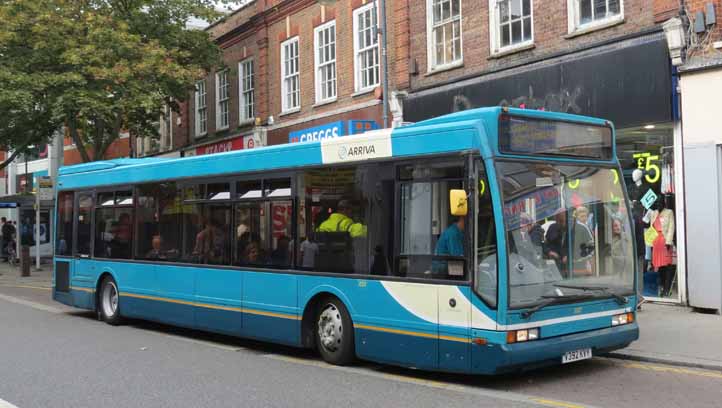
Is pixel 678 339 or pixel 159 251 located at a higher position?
pixel 159 251

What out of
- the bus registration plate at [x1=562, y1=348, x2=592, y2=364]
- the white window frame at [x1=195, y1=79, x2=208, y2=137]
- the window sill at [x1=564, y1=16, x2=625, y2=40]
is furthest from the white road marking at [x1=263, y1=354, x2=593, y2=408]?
the white window frame at [x1=195, y1=79, x2=208, y2=137]

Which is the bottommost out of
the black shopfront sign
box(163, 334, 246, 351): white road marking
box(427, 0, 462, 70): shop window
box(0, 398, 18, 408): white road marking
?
box(163, 334, 246, 351): white road marking

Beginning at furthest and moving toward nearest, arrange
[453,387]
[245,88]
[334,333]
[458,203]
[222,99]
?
[222,99] < [245,88] < [334,333] < [453,387] < [458,203]

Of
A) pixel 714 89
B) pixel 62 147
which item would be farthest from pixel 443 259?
pixel 62 147

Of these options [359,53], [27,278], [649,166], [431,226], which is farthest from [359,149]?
[27,278]

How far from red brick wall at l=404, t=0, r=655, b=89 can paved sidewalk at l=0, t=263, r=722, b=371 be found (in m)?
4.69

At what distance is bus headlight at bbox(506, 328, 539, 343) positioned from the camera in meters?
6.86

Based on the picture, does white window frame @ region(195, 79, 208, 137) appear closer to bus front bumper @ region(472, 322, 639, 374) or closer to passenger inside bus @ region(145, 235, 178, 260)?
passenger inside bus @ region(145, 235, 178, 260)

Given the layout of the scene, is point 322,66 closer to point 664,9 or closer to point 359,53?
point 359,53

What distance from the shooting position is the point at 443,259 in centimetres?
734

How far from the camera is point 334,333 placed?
863 cm

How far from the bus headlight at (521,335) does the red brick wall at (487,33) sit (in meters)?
7.51

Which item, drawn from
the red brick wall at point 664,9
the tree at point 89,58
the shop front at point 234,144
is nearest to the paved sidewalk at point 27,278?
the tree at point 89,58

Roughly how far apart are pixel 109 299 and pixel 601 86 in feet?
30.0
